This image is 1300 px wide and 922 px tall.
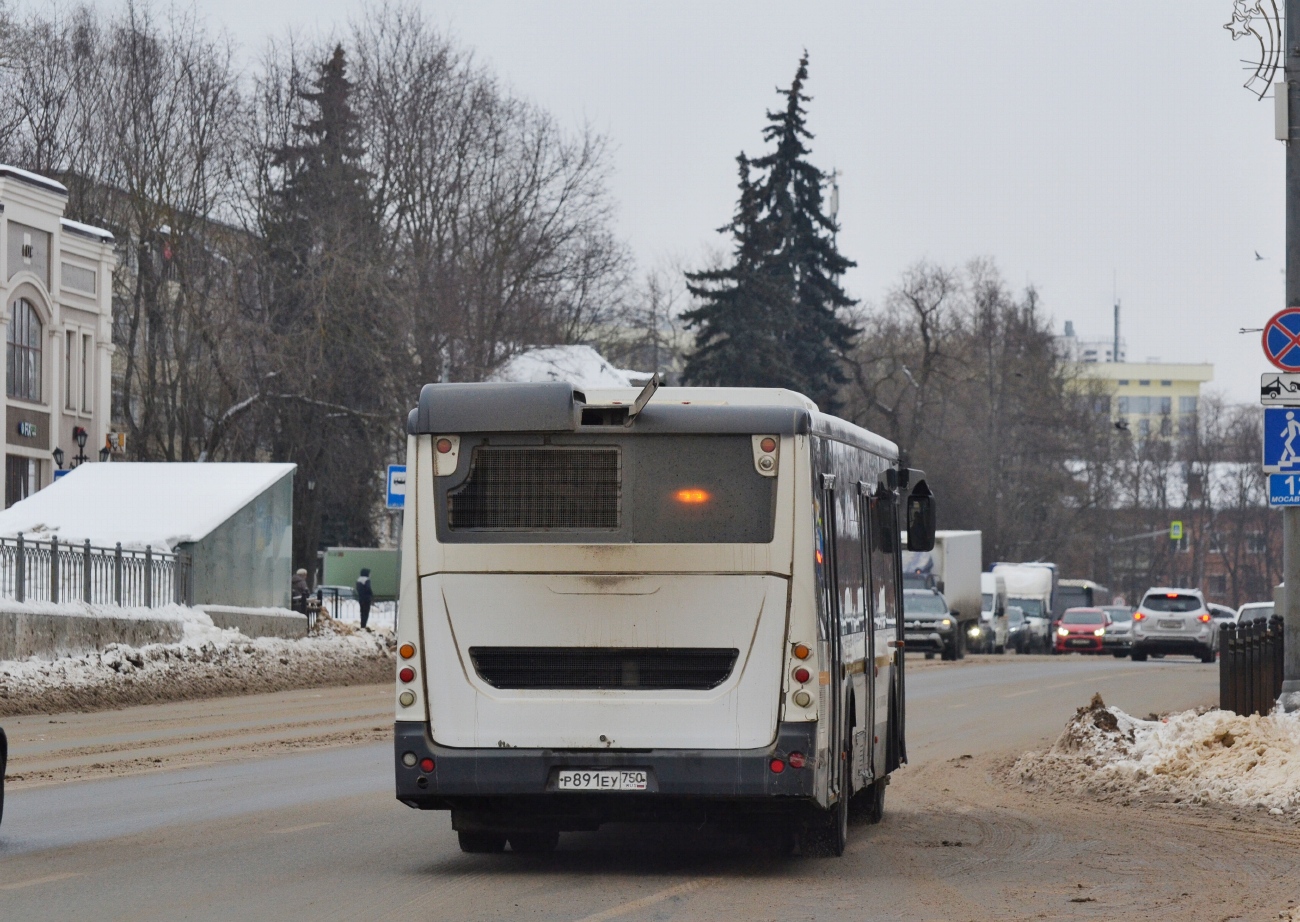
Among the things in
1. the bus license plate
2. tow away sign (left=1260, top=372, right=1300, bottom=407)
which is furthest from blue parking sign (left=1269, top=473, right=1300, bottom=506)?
the bus license plate

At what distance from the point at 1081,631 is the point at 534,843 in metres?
56.4

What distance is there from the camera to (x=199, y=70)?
200 feet

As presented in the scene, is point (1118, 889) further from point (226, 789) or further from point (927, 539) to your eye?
point (226, 789)

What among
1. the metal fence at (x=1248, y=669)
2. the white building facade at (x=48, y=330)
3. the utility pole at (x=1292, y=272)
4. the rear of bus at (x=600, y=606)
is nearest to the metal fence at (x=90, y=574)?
the metal fence at (x=1248, y=669)

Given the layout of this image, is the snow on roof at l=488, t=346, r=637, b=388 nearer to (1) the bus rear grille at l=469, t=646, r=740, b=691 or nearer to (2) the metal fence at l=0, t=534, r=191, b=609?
(2) the metal fence at l=0, t=534, r=191, b=609

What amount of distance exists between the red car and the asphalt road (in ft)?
161

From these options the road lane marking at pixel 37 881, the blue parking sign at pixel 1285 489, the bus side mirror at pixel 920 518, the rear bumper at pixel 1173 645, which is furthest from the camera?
the rear bumper at pixel 1173 645

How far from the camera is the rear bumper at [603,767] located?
10.6m

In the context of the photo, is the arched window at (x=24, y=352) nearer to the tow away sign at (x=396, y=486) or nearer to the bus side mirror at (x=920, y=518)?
the tow away sign at (x=396, y=486)

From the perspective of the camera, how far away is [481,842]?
38.8 feet

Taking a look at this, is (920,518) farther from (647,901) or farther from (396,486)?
(396,486)

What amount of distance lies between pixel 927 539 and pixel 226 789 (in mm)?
5827

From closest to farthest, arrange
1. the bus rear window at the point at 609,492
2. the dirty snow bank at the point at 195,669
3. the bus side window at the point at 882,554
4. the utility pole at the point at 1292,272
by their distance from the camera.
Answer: the bus rear window at the point at 609,492 < the bus side window at the point at 882,554 < the utility pole at the point at 1292,272 < the dirty snow bank at the point at 195,669

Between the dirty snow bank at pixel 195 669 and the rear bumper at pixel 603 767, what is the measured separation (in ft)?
54.3
